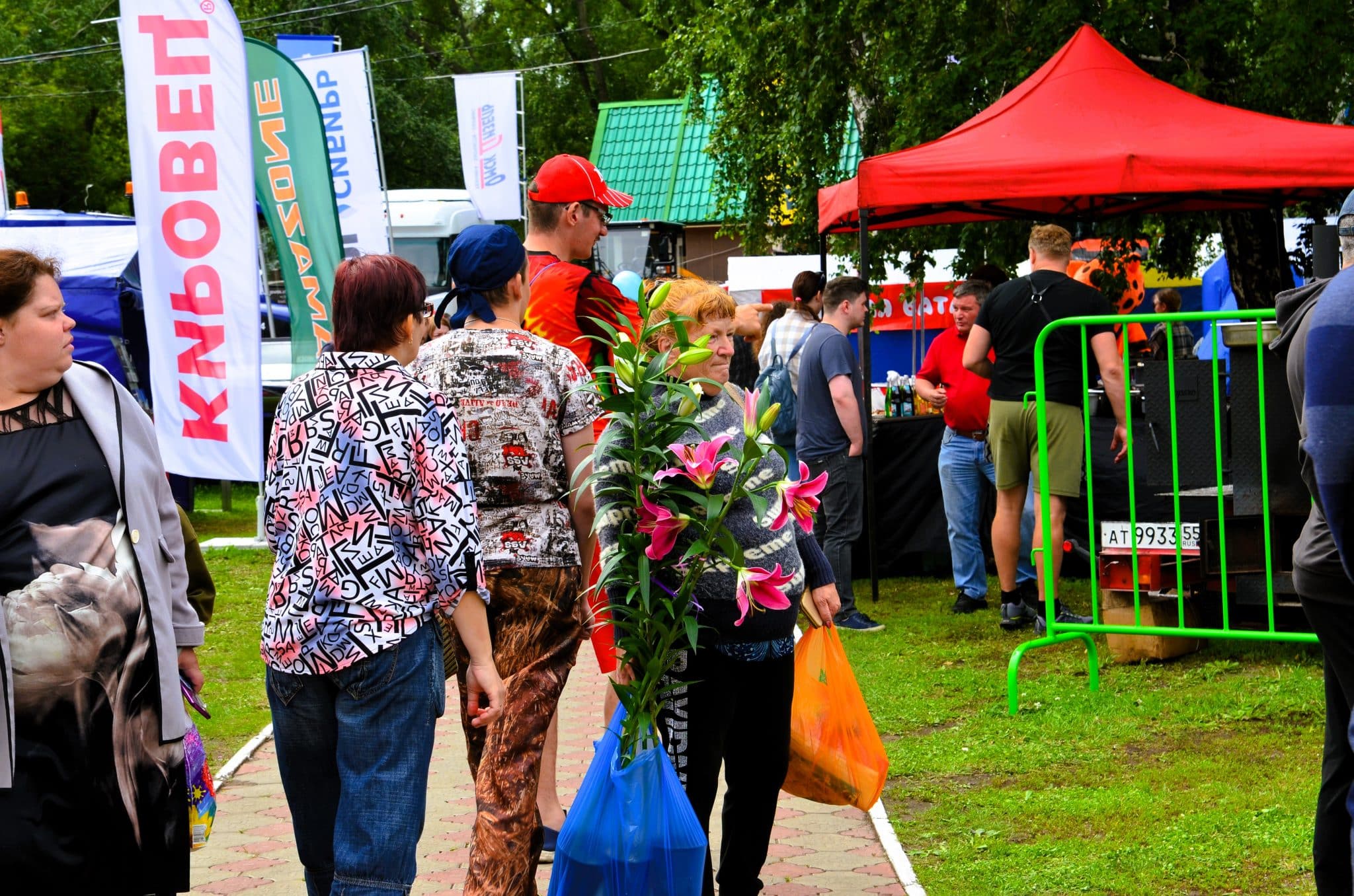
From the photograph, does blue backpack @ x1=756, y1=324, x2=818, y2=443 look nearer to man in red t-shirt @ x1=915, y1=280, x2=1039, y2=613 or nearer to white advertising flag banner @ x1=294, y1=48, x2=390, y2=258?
man in red t-shirt @ x1=915, y1=280, x2=1039, y2=613

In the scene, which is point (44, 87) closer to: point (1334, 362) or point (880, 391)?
point (880, 391)

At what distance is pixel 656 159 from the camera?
3416cm

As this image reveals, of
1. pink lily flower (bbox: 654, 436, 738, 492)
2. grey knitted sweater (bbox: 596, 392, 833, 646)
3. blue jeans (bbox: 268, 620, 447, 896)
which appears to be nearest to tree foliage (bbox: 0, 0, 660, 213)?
grey knitted sweater (bbox: 596, 392, 833, 646)

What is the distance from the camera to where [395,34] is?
145 feet

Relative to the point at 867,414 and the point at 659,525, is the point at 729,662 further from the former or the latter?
the point at 867,414

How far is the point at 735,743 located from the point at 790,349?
239 inches

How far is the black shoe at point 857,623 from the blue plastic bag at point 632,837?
17.5 ft

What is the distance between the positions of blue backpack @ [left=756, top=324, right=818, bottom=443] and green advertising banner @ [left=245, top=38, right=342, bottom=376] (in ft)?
12.4

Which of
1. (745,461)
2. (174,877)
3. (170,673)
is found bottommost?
(174,877)

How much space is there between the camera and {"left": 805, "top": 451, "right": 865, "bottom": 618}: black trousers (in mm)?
9094

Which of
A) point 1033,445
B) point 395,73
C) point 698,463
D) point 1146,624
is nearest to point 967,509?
point 1033,445

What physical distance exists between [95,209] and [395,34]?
11.0 meters

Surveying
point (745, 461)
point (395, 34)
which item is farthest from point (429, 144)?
point (745, 461)

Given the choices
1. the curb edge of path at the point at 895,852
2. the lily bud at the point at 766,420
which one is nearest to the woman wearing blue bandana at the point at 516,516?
the lily bud at the point at 766,420
